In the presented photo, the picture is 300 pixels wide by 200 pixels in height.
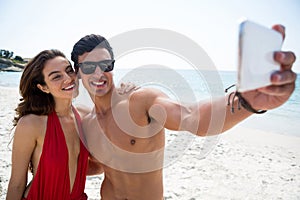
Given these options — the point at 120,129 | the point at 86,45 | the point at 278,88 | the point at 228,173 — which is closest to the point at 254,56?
the point at 278,88

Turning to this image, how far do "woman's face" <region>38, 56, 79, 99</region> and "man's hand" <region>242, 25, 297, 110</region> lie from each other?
1.91m

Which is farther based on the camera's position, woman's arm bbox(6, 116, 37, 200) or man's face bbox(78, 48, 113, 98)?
man's face bbox(78, 48, 113, 98)

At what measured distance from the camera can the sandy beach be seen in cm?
493

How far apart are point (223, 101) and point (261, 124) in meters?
12.6

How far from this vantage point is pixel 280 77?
106cm

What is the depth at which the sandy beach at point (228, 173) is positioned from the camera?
493 centimetres

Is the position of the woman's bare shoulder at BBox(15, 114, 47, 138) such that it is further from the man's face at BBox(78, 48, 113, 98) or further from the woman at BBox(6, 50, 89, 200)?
the man's face at BBox(78, 48, 113, 98)

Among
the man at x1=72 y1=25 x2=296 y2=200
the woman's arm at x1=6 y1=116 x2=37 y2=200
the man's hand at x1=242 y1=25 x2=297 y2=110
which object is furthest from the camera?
the man at x1=72 y1=25 x2=296 y2=200

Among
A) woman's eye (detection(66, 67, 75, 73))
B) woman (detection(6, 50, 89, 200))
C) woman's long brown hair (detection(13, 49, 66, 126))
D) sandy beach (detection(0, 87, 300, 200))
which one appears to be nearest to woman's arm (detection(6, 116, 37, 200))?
woman (detection(6, 50, 89, 200))

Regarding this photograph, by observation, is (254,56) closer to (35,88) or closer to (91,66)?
(91,66)

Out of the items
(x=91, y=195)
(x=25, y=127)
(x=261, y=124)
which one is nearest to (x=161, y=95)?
(x=25, y=127)

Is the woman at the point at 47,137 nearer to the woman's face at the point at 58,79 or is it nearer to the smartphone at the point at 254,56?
the woman's face at the point at 58,79

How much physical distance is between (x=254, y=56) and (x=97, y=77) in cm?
210

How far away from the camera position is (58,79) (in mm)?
2627
